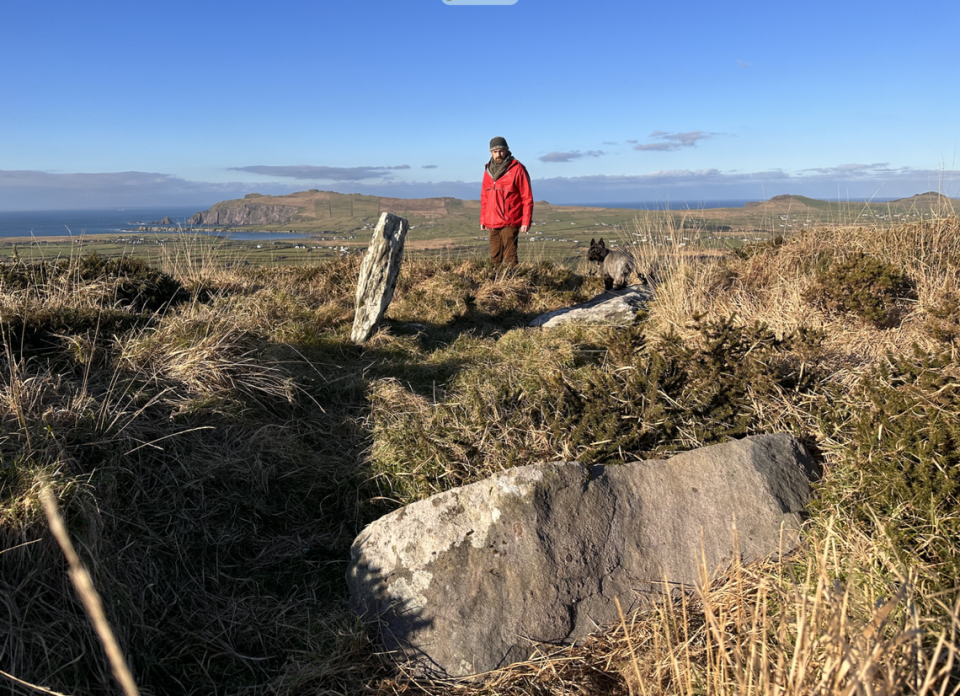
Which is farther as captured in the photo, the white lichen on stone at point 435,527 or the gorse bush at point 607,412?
the gorse bush at point 607,412

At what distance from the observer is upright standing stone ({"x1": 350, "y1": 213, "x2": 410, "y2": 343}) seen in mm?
6418

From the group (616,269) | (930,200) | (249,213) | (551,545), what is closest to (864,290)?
(930,200)

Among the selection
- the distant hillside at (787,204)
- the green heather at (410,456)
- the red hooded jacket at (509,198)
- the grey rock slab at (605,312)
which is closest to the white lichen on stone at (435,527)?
the green heather at (410,456)

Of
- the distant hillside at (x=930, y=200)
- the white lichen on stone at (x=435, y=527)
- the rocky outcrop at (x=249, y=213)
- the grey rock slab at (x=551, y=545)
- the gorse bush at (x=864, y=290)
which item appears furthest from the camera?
the rocky outcrop at (x=249, y=213)

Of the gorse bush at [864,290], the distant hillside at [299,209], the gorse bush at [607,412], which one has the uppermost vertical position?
the distant hillside at [299,209]

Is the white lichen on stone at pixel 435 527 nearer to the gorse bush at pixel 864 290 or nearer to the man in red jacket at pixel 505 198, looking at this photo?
the gorse bush at pixel 864 290

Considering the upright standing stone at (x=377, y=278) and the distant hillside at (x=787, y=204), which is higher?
the distant hillside at (x=787, y=204)

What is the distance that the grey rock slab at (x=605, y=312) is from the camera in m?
6.81

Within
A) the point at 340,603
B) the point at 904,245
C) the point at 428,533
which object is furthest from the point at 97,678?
the point at 904,245

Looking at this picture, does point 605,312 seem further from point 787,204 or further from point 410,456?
point 787,204

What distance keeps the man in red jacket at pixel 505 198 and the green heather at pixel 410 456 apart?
3.78 m

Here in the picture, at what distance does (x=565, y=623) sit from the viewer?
2.91m

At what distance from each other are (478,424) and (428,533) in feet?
3.30

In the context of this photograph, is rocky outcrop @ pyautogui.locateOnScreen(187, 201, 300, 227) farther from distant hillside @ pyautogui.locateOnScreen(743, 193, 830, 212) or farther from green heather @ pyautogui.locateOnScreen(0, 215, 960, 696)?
green heather @ pyautogui.locateOnScreen(0, 215, 960, 696)
